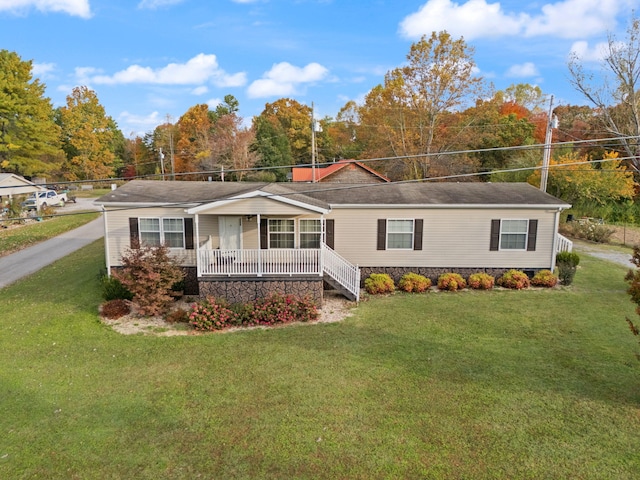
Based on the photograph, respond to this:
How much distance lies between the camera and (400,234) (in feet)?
49.5

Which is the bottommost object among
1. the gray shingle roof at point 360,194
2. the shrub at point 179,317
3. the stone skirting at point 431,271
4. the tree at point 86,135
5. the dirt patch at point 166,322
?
the dirt patch at point 166,322

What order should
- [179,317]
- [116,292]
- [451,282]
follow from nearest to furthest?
[179,317]
[116,292]
[451,282]

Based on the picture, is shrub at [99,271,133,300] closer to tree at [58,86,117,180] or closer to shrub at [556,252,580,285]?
shrub at [556,252,580,285]

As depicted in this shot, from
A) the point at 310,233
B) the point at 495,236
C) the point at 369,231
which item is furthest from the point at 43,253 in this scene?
the point at 495,236

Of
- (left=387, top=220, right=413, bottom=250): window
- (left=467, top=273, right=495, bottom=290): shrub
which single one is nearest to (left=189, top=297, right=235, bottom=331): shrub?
(left=387, top=220, right=413, bottom=250): window

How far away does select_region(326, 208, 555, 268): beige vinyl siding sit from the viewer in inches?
587

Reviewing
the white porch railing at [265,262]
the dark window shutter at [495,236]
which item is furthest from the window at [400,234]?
the dark window shutter at [495,236]

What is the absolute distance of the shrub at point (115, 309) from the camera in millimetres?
12164

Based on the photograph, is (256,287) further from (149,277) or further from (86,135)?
(86,135)

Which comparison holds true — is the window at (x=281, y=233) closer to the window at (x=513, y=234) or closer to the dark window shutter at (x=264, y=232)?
the dark window shutter at (x=264, y=232)

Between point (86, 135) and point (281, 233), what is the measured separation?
48.9 meters

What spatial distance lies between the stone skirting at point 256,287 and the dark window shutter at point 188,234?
2072mm

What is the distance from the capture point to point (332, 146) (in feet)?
195

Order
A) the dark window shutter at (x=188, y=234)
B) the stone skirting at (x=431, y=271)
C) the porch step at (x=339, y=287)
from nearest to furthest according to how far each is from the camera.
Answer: the porch step at (x=339, y=287), the dark window shutter at (x=188, y=234), the stone skirting at (x=431, y=271)
